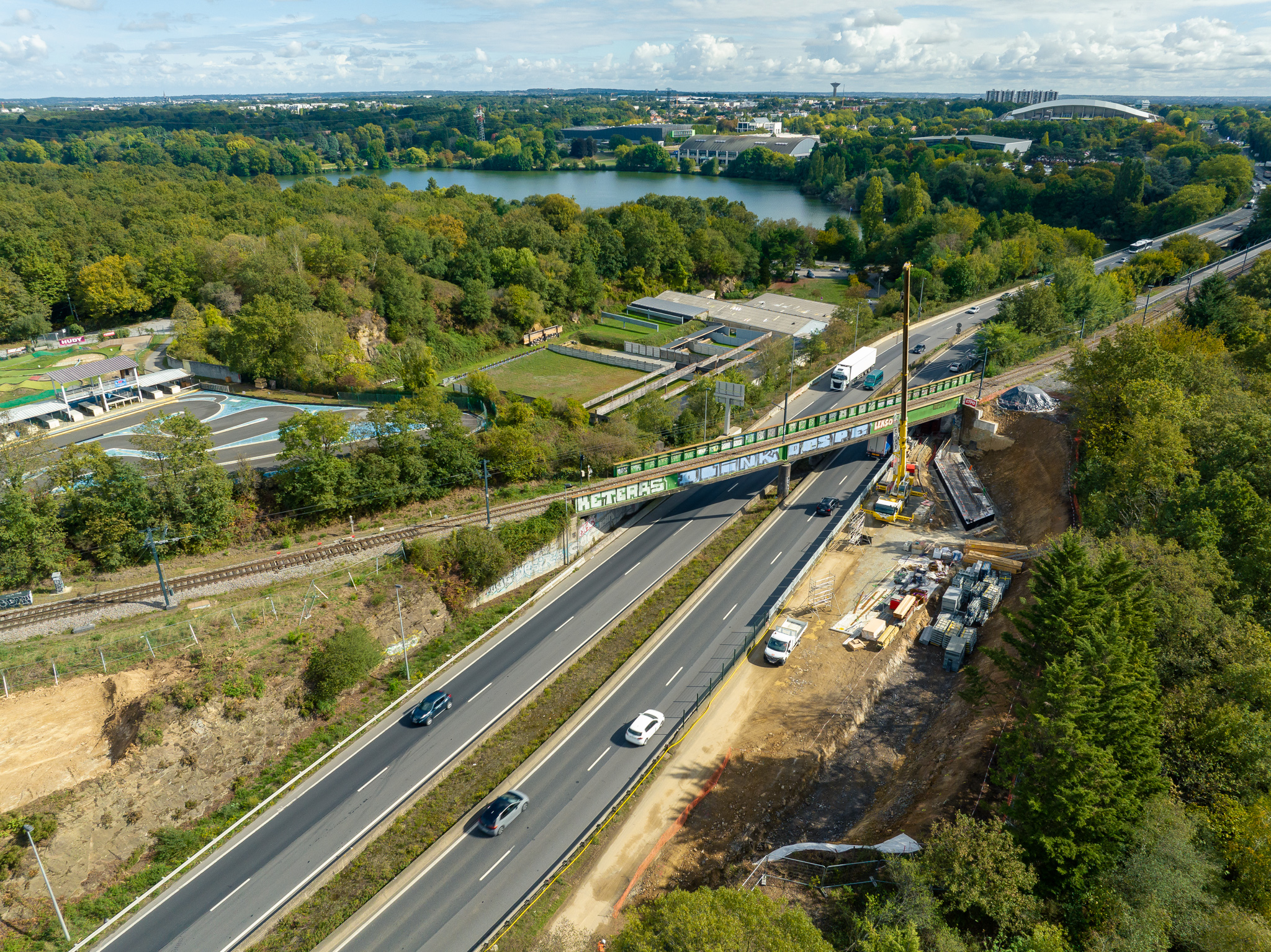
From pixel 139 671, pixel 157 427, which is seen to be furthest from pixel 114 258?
pixel 139 671

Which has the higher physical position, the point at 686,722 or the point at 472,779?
the point at 472,779

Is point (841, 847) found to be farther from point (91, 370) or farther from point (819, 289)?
point (819, 289)

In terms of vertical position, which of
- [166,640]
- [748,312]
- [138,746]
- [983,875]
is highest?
[748,312]

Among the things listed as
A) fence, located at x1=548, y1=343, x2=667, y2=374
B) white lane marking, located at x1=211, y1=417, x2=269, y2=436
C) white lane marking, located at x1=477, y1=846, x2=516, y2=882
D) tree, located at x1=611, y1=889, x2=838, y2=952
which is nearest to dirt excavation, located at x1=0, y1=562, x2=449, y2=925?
white lane marking, located at x1=477, y1=846, x2=516, y2=882

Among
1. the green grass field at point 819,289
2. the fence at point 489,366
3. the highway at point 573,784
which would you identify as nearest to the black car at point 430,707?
→ the highway at point 573,784

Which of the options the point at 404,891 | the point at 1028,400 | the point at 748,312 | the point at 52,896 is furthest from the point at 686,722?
the point at 748,312

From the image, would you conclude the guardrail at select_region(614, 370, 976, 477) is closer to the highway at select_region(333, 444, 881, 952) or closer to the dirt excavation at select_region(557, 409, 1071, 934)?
the highway at select_region(333, 444, 881, 952)
